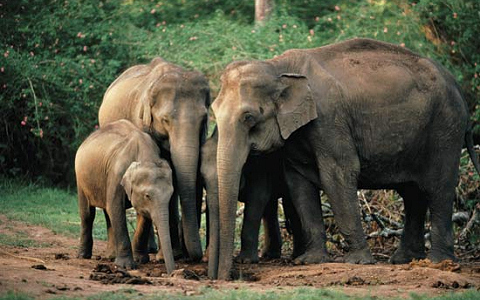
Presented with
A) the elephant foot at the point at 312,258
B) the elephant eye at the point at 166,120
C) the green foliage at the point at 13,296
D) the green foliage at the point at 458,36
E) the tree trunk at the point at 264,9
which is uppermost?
the tree trunk at the point at 264,9

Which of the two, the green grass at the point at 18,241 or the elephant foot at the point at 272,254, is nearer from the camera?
the elephant foot at the point at 272,254

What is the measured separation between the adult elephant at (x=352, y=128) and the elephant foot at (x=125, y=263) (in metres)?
1.53

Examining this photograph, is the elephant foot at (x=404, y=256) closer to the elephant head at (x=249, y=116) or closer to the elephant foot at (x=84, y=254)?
the elephant head at (x=249, y=116)

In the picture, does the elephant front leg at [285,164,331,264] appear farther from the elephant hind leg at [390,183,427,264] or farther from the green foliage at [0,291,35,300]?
the green foliage at [0,291,35,300]

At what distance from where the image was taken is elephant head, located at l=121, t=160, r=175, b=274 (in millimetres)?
10609

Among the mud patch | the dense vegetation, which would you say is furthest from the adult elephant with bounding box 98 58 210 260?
the dense vegetation

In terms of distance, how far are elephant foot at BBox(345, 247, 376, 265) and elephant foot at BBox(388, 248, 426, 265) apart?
2.95 ft

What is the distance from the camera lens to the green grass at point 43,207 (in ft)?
47.8

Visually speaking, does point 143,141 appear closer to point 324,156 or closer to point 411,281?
point 324,156

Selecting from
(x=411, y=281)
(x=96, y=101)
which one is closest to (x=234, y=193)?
(x=411, y=281)

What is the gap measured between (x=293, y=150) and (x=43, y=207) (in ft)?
18.7

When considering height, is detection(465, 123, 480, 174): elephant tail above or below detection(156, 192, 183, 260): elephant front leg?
above

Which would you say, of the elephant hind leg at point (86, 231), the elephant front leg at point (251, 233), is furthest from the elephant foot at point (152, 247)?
the elephant front leg at point (251, 233)

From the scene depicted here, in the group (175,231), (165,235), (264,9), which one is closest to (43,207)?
(175,231)
